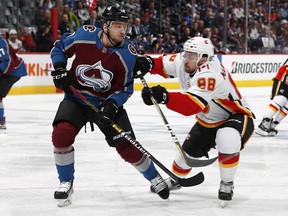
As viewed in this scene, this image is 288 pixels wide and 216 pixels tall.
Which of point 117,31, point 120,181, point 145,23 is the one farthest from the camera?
point 145,23

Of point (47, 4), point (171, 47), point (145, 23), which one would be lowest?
point (171, 47)

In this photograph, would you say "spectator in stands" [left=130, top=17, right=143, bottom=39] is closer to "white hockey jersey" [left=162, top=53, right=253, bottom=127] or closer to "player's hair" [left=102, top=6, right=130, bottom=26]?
"white hockey jersey" [left=162, top=53, right=253, bottom=127]

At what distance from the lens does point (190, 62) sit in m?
3.50

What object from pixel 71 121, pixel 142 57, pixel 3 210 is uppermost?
pixel 142 57

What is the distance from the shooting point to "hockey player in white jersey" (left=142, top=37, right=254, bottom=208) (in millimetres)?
3303

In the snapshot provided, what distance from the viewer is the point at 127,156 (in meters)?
3.56

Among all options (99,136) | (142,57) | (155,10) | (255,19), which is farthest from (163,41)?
(142,57)

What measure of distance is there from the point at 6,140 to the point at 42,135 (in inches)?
17.5

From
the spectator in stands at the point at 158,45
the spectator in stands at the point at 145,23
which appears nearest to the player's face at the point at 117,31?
the spectator in stands at the point at 158,45

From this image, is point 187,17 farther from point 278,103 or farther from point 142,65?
point 142,65

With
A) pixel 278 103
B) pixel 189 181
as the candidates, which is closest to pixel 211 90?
pixel 189 181

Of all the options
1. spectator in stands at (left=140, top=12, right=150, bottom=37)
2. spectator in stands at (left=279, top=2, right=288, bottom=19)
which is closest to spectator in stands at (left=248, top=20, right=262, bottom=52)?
spectator in stands at (left=279, top=2, right=288, bottom=19)

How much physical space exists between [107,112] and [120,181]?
0.85 m

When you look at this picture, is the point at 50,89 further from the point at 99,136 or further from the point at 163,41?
the point at 99,136
